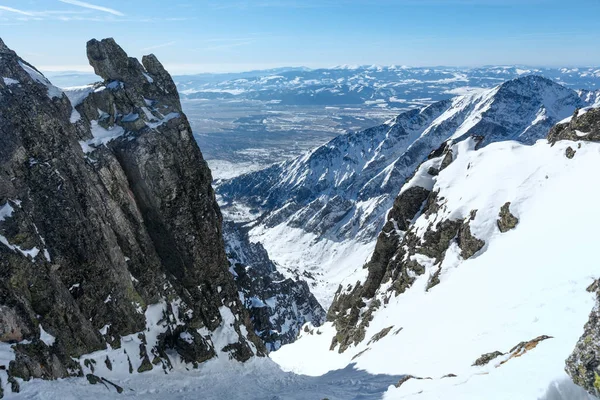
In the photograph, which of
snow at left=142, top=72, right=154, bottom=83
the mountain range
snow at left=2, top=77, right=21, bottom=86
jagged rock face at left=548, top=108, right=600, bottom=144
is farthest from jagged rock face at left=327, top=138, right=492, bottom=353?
snow at left=2, top=77, right=21, bottom=86

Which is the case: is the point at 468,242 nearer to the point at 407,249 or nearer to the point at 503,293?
the point at 407,249

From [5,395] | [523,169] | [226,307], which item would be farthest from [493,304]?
[5,395]

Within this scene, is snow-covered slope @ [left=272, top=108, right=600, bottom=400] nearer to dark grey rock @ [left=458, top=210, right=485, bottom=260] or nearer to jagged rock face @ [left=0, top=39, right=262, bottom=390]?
dark grey rock @ [left=458, top=210, right=485, bottom=260]

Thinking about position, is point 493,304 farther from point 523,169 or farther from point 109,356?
point 109,356

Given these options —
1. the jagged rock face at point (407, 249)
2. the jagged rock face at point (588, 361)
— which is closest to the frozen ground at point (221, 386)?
the jagged rock face at point (588, 361)

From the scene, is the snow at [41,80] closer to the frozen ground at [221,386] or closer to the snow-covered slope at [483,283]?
the frozen ground at [221,386]

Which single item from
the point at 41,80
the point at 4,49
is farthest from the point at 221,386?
the point at 4,49
